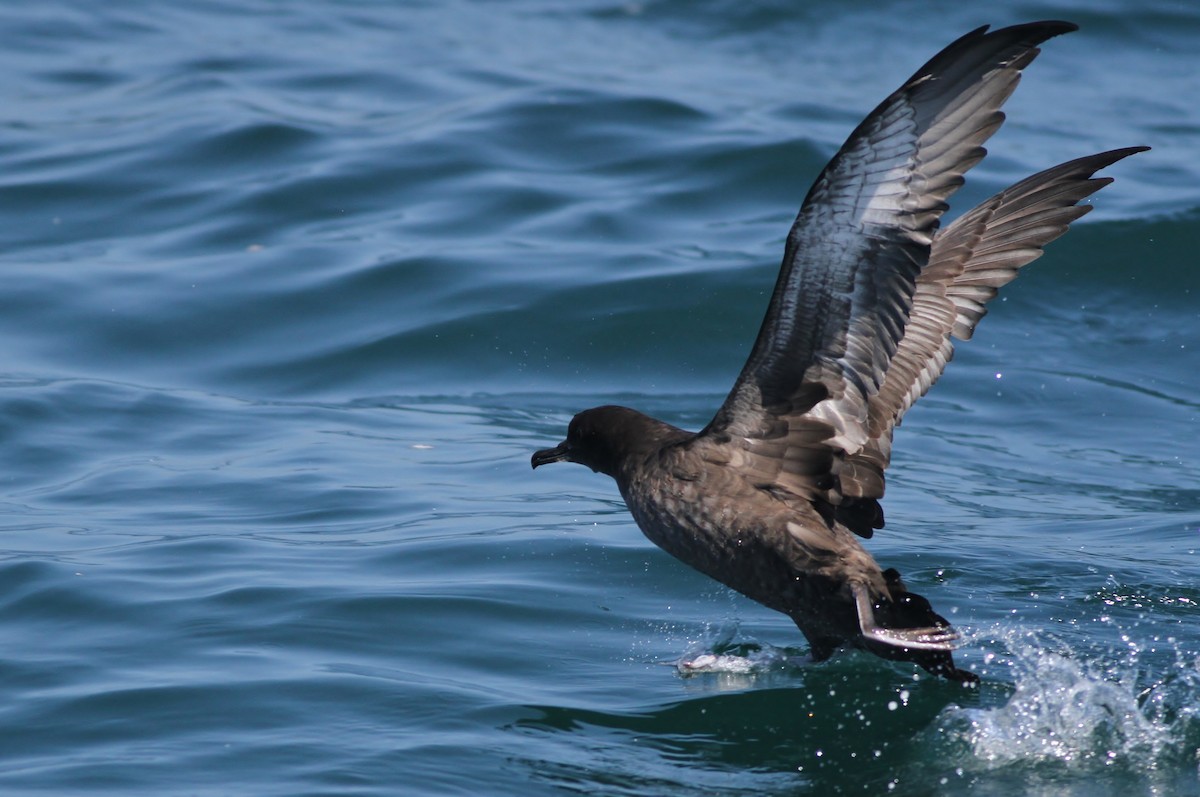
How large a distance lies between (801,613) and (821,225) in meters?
1.55

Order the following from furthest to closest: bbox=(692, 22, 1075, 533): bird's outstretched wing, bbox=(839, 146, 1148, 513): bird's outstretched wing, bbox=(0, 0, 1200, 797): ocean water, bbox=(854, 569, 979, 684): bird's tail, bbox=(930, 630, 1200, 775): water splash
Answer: bbox=(839, 146, 1148, 513): bird's outstretched wing
bbox=(0, 0, 1200, 797): ocean water
bbox=(854, 569, 979, 684): bird's tail
bbox=(930, 630, 1200, 775): water splash
bbox=(692, 22, 1075, 533): bird's outstretched wing

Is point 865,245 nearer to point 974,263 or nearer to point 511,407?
point 974,263

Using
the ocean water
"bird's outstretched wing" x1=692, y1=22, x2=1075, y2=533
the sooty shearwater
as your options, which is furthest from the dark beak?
"bird's outstretched wing" x1=692, y1=22, x2=1075, y2=533

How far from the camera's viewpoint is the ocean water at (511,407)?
593 cm

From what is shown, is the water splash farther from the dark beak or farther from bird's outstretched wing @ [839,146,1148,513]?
the dark beak

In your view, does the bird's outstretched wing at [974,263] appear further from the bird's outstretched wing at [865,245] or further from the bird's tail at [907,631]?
the bird's tail at [907,631]

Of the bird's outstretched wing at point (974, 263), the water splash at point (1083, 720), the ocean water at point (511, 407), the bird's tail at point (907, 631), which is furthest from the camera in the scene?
the bird's outstretched wing at point (974, 263)

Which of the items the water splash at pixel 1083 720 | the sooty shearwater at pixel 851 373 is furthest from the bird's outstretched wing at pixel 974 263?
the water splash at pixel 1083 720

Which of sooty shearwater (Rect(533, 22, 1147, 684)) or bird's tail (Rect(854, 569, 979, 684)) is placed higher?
sooty shearwater (Rect(533, 22, 1147, 684))

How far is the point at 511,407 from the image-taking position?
392 inches

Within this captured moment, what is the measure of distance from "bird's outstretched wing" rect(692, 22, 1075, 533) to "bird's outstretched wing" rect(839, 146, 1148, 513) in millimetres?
819

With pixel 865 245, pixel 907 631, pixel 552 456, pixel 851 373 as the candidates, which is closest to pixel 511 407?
pixel 552 456

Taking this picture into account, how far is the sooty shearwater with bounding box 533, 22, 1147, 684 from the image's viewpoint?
5.53 meters

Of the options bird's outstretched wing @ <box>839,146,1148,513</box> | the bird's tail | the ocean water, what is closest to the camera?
the bird's tail
